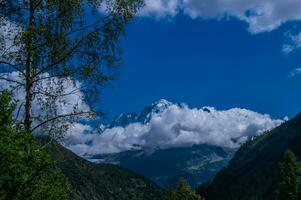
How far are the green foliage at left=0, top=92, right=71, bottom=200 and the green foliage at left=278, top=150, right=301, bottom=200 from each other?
86.1 metres

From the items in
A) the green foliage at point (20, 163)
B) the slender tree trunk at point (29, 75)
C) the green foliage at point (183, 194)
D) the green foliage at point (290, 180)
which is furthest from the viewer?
the green foliage at point (183, 194)

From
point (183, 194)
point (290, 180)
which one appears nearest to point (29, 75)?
point (290, 180)

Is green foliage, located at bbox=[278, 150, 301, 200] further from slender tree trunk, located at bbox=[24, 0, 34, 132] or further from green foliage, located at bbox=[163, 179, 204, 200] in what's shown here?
slender tree trunk, located at bbox=[24, 0, 34, 132]

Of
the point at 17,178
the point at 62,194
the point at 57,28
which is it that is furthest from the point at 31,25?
the point at 62,194

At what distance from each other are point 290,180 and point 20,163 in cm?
8985

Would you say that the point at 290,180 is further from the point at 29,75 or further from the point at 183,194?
the point at 29,75

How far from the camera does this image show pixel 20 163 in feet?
77.4

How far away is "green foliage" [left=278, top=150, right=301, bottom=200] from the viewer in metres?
105

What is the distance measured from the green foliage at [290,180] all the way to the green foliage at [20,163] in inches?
3391

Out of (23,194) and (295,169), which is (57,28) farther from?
(295,169)

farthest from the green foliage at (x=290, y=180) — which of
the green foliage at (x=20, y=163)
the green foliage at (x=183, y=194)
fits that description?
the green foliage at (x=20, y=163)

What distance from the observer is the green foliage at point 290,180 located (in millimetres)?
104856

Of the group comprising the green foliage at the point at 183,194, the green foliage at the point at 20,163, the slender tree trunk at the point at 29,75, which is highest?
the green foliage at the point at 183,194

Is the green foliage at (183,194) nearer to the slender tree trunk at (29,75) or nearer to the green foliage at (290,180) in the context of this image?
the green foliage at (290,180)
